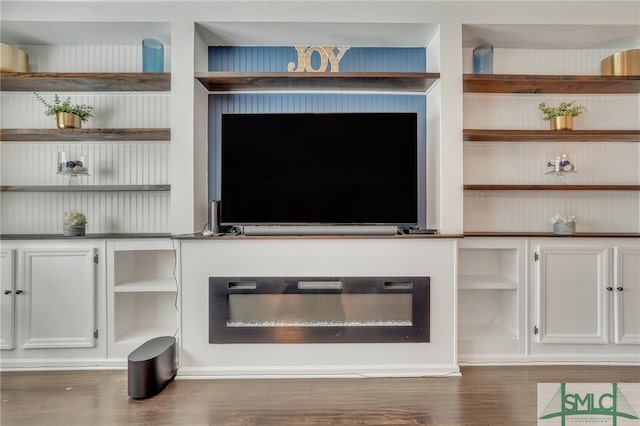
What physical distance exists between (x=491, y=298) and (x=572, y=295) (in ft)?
1.82

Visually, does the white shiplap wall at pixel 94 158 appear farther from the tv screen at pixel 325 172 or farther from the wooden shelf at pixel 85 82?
the tv screen at pixel 325 172

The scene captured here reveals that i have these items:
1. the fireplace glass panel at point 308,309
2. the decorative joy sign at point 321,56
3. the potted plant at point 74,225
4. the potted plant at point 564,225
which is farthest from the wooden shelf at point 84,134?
the potted plant at point 564,225

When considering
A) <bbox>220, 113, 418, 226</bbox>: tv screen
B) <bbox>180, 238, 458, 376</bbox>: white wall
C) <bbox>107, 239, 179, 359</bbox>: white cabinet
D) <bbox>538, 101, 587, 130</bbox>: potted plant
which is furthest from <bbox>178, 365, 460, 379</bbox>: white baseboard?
<bbox>538, 101, 587, 130</bbox>: potted plant

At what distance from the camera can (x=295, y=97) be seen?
278 centimetres

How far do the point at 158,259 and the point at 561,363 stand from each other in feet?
10.7

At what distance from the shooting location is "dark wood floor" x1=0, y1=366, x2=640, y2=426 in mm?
1856

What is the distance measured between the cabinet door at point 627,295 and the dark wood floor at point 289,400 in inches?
11.1

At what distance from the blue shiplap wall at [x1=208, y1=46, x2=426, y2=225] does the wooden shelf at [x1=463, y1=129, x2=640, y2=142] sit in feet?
1.41

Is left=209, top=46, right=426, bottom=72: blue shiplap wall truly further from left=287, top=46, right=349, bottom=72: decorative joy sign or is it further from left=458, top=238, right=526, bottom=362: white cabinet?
left=458, top=238, right=526, bottom=362: white cabinet

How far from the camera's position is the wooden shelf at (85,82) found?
2.42m

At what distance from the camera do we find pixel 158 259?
2.82 m

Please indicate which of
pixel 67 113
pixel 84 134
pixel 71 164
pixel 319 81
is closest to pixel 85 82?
pixel 67 113

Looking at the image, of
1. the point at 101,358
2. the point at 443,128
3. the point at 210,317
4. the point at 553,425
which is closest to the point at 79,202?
the point at 101,358

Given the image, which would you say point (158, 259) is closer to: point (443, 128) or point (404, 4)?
point (443, 128)
